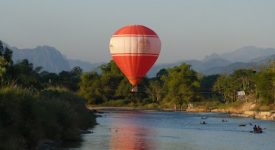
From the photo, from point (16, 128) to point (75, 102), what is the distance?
30595 millimetres

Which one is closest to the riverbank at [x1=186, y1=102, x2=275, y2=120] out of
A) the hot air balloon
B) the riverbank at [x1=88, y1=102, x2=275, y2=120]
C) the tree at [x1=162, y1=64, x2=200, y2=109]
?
the riverbank at [x1=88, y1=102, x2=275, y2=120]

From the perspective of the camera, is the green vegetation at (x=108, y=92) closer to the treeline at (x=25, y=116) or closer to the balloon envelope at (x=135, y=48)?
the treeline at (x=25, y=116)

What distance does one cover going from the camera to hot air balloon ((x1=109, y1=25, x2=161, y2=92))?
7188 centimetres

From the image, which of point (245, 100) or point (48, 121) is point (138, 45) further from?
point (245, 100)

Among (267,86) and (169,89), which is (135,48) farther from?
(169,89)

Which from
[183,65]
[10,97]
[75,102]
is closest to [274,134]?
[75,102]

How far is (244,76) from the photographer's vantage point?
12575 cm

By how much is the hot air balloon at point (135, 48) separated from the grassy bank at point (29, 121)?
95.1 feet

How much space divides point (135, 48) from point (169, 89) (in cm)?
6336

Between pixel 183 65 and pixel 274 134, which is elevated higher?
pixel 183 65

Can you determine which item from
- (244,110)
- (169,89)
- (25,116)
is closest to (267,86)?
(244,110)

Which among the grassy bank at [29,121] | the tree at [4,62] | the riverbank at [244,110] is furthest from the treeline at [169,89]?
the grassy bank at [29,121]

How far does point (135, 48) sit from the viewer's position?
236 feet

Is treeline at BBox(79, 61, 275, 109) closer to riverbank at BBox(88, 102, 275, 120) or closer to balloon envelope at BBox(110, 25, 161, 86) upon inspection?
riverbank at BBox(88, 102, 275, 120)
